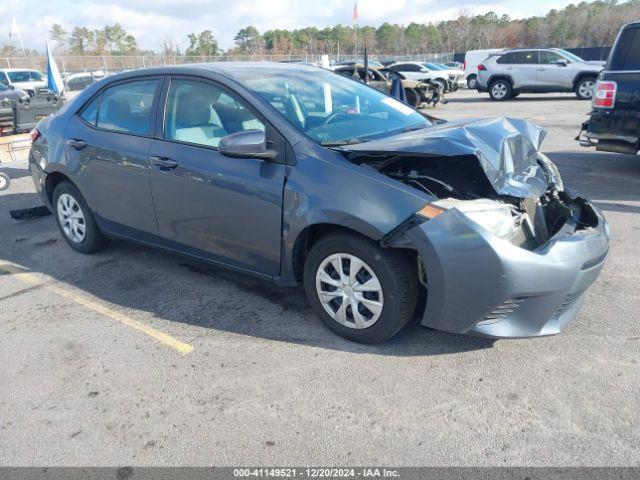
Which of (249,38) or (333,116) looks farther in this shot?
(249,38)

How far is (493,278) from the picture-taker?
273 cm

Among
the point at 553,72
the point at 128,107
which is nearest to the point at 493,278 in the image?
the point at 128,107

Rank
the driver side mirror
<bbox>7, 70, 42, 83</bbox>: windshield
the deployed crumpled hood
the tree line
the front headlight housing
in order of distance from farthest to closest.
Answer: the tree line → <bbox>7, 70, 42, 83</bbox>: windshield → the driver side mirror → the deployed crumpled hood → the front headlight housing

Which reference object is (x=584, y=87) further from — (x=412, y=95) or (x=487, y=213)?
(x=487, y=213)

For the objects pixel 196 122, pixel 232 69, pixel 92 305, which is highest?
pixel 232 69

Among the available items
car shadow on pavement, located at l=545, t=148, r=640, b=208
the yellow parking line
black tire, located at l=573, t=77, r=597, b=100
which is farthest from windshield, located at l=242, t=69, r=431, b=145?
black tire, located at l=573, t=77, r=597, b=100

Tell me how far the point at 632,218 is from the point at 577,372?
131 inches

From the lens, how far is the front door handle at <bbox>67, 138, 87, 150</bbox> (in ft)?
15.1

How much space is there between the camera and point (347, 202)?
10.00 feet

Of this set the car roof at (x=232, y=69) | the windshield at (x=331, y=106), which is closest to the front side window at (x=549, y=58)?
the windshield at (x=331, y=106)

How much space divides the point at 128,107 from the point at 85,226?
4.23 ft

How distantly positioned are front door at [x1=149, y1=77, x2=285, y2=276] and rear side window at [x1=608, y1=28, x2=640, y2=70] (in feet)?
17.8

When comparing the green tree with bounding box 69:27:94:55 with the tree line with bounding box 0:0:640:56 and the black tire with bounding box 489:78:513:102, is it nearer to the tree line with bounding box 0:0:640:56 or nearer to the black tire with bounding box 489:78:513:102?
the tree line with bounding box 0:0:640:56

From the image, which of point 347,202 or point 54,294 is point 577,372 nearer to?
point 347,202
